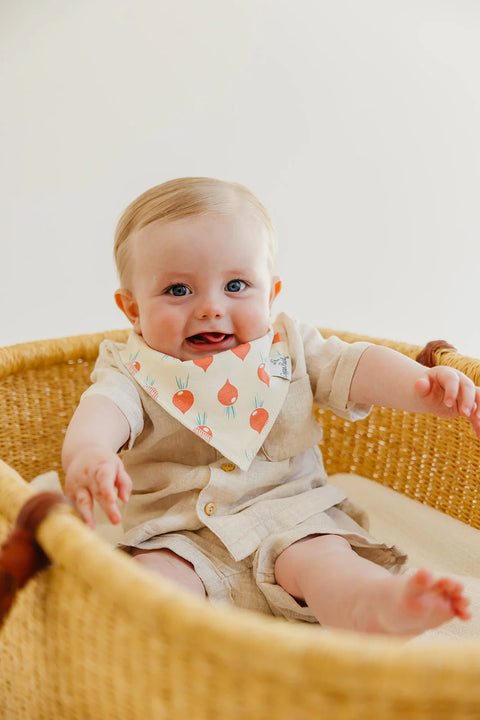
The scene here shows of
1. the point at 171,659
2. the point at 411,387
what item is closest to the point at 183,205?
the point at 411,387

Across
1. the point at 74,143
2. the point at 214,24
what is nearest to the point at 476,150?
the point at 214,24

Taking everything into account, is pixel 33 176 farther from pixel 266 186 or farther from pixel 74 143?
pixel 266 186

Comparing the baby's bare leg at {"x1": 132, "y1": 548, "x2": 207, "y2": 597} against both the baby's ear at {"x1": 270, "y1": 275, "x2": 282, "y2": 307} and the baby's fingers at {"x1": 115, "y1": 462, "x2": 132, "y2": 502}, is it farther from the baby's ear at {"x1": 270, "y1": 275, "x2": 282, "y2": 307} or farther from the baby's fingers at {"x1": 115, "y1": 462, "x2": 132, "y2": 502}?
the baby's ear at {"x1": 270, "y1": 275, "x2": 282, "y2": 307}

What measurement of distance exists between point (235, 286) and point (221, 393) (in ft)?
0.47

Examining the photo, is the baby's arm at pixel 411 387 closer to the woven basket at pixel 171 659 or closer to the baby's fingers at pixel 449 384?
the baby's fingers at pixel 449 384

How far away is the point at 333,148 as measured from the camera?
Result: 197 cm

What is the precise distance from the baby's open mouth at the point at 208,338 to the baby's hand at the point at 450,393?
0.27 m

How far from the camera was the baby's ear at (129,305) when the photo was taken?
3.34 ft

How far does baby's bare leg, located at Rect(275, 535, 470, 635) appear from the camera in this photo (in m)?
0.56

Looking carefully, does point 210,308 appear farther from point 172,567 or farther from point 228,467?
point 172,567

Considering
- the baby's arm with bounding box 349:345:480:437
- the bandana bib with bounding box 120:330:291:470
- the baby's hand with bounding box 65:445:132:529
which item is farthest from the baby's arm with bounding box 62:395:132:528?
the baby's arm with bounding box 349:345:480:437

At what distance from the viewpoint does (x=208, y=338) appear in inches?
38.1

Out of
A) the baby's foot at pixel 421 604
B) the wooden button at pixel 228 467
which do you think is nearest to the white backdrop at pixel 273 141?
the wooden button at pixel 228 467

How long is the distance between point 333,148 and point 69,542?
1663 mm
